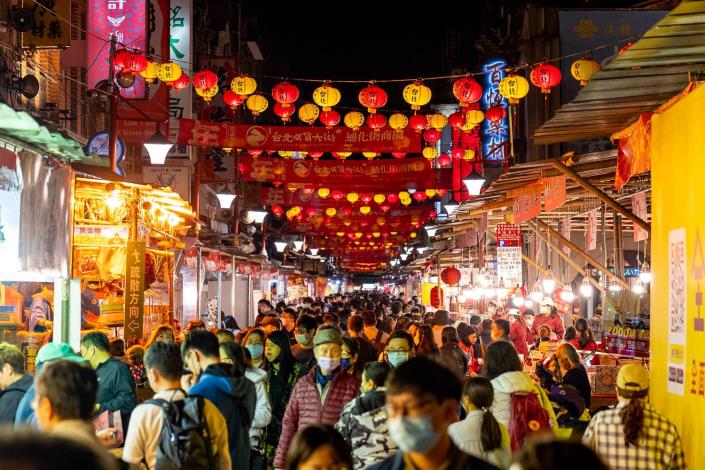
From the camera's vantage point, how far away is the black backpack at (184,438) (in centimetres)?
509

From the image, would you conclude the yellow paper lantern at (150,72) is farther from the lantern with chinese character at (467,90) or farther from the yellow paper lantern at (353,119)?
the lantern with chinese character at (467,90)

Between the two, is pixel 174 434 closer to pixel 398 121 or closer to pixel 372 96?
pixel 372 96

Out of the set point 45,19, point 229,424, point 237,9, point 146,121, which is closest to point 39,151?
point 229,424

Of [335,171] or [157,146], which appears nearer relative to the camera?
[157,146]

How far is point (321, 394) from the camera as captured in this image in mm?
7582

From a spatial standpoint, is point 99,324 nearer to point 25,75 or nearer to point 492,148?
point 25,75

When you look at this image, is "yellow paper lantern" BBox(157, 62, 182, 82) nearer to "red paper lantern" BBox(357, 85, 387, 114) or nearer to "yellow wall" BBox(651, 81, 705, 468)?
"red paper lantern" BBox(357, 85, 387, 114)

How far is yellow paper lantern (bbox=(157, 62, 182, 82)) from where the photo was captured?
54.4ft

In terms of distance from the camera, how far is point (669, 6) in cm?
2520

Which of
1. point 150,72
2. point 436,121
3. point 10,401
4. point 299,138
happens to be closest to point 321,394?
point 10,401

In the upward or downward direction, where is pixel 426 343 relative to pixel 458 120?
downward

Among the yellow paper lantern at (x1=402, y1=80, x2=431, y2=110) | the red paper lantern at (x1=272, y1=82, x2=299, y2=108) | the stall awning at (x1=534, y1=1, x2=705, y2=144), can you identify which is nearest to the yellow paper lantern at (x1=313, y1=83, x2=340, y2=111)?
the red paper lantern at (x1=272, y1=82, x2=299, y2=108)

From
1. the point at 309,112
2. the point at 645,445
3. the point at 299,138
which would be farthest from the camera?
the point at 299,138

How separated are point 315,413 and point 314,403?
86 mm
